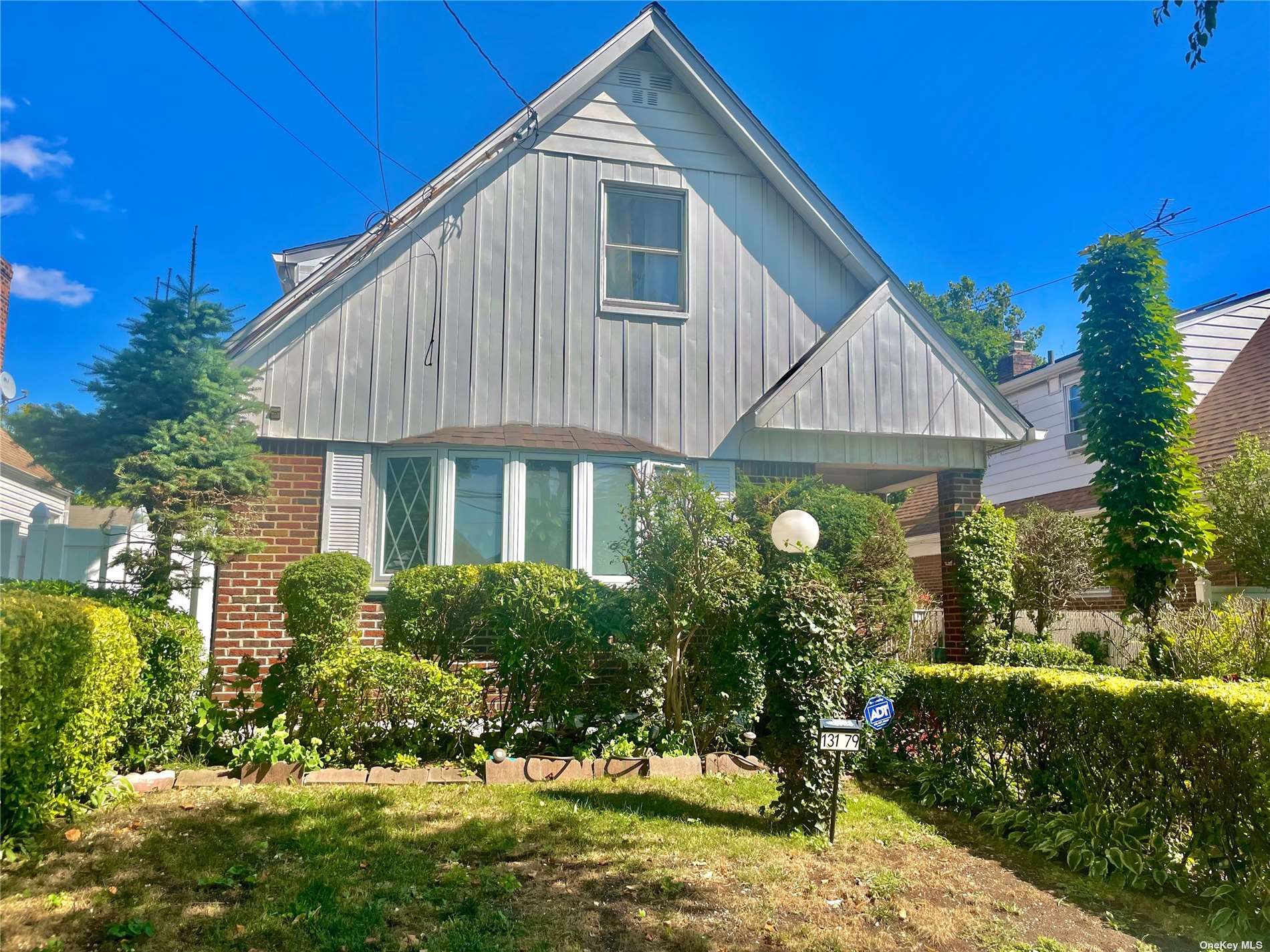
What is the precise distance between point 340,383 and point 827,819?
21.5ft

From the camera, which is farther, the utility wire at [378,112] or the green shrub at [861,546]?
the utility wire at [378,112]

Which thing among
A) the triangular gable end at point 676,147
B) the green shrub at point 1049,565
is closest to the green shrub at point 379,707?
the triangular gable end at point 676,147

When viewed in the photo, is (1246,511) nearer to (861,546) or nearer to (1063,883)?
(861,546)

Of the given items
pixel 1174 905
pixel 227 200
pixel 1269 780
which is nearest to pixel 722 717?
pixel 1174 905

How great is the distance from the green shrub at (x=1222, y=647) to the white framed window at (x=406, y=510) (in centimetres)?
773

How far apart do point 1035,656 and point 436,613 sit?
26.5 feet

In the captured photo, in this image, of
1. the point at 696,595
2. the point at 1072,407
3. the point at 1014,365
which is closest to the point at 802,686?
the point at 696,595

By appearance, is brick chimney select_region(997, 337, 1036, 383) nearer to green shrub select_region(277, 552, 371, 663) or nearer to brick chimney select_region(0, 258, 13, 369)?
green shrub select_region(277, 552, 371, 663)

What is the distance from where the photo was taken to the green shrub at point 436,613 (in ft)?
24.1

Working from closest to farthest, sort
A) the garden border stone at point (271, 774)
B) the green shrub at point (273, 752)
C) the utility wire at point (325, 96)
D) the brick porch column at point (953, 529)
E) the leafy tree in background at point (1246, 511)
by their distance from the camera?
1. the garden border stone at point (271, 774)
2. the green shrub at point (273, 752)
3. the utility wire at point (325, 96)
4. the brick porch column at point (953, 529)
5. the leafy tree in background at point (1246, 511)

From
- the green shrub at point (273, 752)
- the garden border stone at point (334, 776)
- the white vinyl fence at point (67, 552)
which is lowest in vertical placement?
the garden border stone at point (334, 776)

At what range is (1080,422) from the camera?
50.2 ft

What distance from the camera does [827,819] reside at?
5781 millimetres

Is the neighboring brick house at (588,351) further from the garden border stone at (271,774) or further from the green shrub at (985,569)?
the garden border stone at (271,774)
